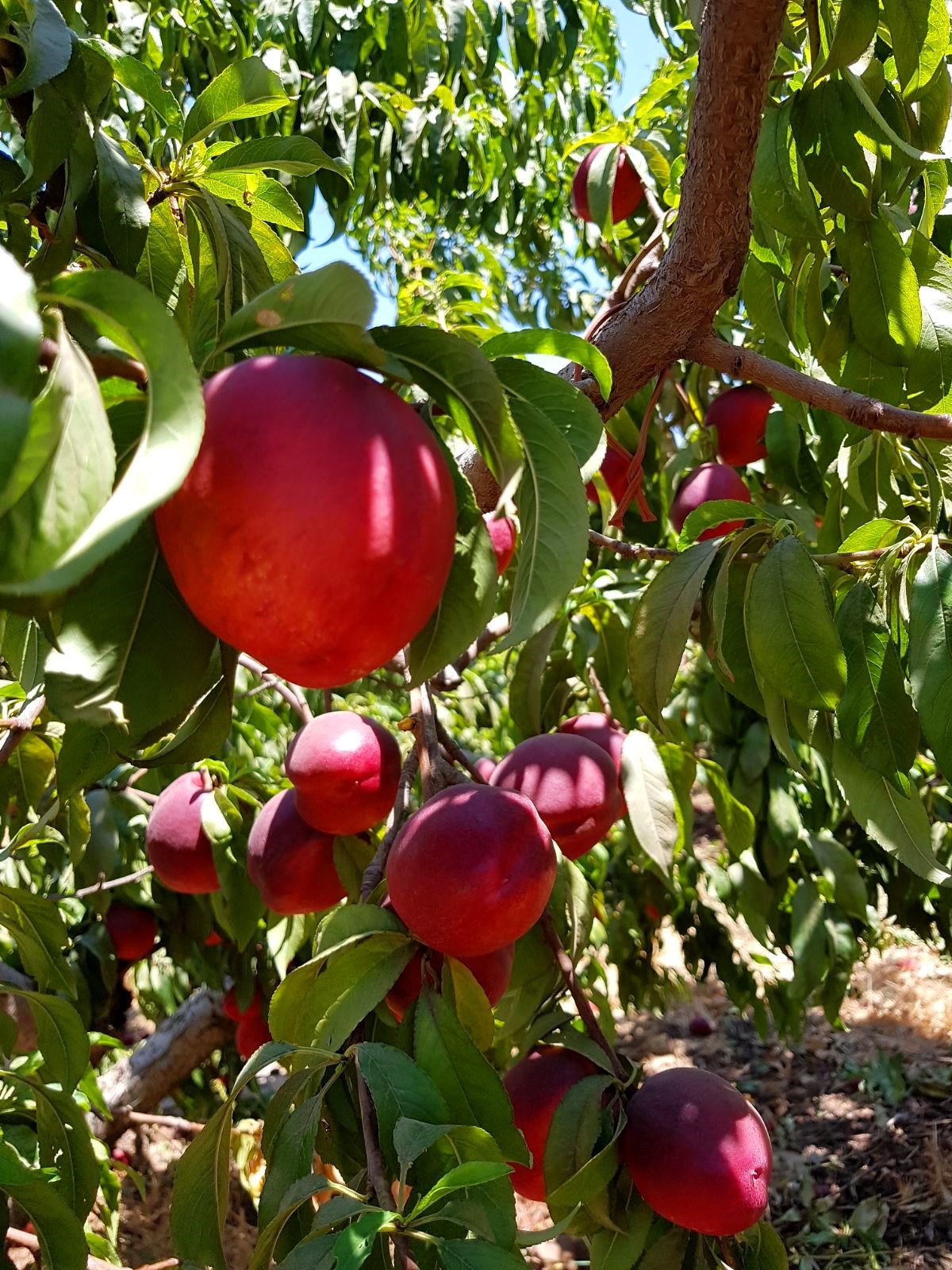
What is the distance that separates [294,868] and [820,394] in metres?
0.70

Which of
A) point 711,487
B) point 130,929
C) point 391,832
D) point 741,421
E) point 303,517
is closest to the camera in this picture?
point 303,517

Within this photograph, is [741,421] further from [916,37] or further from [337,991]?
[337,991]

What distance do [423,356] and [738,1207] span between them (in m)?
0.82

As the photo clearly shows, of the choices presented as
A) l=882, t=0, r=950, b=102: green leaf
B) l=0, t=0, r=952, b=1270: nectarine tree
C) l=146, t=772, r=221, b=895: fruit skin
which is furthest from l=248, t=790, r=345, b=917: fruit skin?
l=882, t=0, r=950, b=102: green leaf

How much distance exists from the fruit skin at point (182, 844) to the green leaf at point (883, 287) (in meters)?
0.97

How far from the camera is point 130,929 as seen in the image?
1923 millimetres

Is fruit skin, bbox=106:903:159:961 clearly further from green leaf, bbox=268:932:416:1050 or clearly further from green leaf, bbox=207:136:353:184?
green leaf, bbox=207:136:353:184

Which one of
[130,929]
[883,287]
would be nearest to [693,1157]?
[883,287]

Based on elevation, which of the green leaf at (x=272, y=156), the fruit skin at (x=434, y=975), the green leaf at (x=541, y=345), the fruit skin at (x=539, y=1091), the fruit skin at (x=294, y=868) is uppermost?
the green leaf at (x=272, y=156)

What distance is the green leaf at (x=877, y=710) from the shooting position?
787 millimetres

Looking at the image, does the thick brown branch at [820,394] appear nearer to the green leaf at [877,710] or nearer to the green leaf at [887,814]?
the green leaf at [877,710]

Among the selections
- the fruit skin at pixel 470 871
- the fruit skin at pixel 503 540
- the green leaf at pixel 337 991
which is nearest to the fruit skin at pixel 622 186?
the fruit skin at pixel 503 540

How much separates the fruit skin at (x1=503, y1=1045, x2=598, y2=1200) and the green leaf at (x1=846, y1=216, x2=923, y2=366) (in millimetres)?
719

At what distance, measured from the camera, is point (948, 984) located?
367 cm
